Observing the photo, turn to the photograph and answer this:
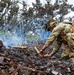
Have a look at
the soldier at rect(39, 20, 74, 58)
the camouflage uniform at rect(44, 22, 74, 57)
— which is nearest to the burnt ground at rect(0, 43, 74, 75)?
the soldier at rect(39, 20, 74, 58)

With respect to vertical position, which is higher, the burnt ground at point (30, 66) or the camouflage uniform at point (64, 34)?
the camouflage uniform at point (64, 34)

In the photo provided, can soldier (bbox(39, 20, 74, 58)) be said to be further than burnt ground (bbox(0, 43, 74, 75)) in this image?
Yes

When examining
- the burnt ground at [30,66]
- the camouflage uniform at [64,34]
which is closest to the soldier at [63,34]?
the camouflage uniform at [64,34]

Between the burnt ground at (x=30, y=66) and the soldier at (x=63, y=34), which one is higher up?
the soldier at (x=63, y=34)

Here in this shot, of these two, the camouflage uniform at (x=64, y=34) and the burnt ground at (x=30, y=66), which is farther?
the camouflage uniform at (x=64, y=34)

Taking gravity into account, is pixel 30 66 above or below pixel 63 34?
below

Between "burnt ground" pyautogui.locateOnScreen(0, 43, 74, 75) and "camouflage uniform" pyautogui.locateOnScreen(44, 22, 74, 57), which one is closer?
"burnt ground" pyautogui.locateOnScreen(0, 43, 74, 75)

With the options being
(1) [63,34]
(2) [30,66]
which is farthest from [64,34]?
(2) [30,66]

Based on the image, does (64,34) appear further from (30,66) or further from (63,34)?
(30,66)

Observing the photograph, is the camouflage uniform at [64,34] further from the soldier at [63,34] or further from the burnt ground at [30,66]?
the burnt ground at [30,66]

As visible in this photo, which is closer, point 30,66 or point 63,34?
point 63,34

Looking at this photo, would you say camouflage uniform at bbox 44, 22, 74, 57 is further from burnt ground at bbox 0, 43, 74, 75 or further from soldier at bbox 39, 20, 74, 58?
burnt ground at bbox 0, 43, 74, 75

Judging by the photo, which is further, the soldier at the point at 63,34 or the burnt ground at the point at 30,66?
the soldier at the point at 63,34

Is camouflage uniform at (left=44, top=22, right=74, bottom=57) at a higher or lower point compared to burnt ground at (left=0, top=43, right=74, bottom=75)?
higher
